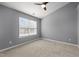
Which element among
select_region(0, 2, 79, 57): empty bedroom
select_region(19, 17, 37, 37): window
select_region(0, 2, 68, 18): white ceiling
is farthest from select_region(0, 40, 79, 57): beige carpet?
select_region(0, 2, 68, 18): white ceiling

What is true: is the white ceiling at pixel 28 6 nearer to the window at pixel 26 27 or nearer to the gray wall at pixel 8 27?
the gray wall at pixel 8 27

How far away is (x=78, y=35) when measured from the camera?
15.3 ft

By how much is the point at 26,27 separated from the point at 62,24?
2.74m

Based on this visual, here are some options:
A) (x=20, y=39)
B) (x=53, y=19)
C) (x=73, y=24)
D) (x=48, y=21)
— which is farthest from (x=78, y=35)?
(x=20, y=39)

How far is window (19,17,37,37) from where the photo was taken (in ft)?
16.8

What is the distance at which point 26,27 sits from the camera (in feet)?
18.8

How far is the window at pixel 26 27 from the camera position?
202 inches

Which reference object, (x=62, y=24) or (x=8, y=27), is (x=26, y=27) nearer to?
(x=8, y=27)

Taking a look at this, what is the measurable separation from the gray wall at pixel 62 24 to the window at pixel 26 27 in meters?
1.22

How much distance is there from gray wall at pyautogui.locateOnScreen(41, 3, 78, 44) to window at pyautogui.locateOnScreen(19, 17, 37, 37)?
1223mm

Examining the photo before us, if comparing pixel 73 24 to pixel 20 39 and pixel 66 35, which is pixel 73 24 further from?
pixel 20 39

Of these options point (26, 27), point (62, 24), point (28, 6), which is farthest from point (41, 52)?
point (62, 24)

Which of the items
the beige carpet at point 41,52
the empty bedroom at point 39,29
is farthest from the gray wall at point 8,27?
the beige carpet at point 41,52

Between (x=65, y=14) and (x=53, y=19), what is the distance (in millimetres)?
1214
